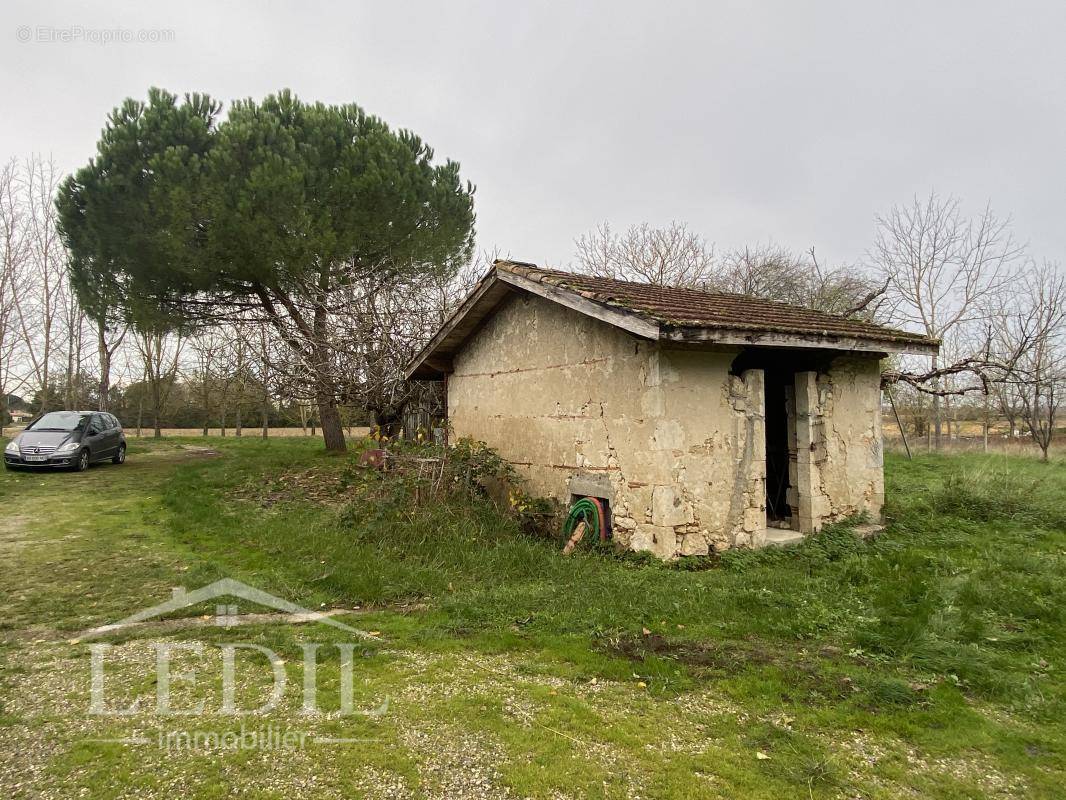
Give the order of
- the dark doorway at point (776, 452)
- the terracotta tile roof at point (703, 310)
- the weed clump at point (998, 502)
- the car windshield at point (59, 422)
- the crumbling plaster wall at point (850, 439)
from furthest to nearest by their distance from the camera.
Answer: the car windshield at point (59, 422), the dark doorway at point (776, 452), the weed clump at point (998, 502), the crumbling plaster wall at point (850, 439), the terracotta tile roof at point (703, 310)

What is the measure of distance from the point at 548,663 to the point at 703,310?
4675 millimetres

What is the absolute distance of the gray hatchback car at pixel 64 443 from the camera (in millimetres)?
13750

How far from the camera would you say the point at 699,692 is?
3742mm

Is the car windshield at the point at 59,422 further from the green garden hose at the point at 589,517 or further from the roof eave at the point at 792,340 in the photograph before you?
the roof eave at the point at 792,340

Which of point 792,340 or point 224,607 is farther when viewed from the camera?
point 792,340

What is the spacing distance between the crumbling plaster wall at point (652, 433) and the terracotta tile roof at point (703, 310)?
0.48 metres

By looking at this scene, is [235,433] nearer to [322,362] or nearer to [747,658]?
[322,362]

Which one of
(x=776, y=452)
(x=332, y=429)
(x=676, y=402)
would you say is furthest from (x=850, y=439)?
(x=332, y=429)

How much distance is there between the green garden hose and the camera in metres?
7.19

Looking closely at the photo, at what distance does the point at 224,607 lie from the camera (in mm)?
5359

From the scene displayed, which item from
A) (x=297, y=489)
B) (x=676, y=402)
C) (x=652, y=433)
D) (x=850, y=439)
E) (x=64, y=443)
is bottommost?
(x=297, y=489)

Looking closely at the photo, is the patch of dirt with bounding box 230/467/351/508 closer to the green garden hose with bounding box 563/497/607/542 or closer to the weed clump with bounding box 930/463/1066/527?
the green garden hose with bounding box 563/497/607/542

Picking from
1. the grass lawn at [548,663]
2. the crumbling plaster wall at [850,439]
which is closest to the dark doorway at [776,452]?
the crumbling plaster wall at [850,439]

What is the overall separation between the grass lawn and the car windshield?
304 inches
